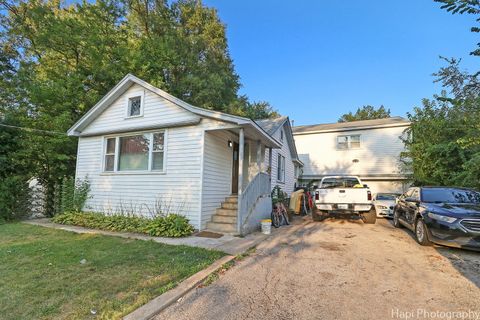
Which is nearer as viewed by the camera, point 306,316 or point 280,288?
point 306,316

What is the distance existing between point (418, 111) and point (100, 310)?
56.8ft

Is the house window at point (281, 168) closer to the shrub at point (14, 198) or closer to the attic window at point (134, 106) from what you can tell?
the attic window at point (134, 106)

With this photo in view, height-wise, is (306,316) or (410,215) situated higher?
(410,215)

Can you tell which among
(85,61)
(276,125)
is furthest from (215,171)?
(85,61)

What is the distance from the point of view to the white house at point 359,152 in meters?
18.1

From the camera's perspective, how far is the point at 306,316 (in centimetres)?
303

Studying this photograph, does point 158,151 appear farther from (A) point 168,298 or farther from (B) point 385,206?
(B) point 385,206

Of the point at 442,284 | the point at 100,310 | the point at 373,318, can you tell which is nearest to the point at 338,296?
the point at 373,318

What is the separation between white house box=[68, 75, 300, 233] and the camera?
812 cm

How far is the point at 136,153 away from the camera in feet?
31.3

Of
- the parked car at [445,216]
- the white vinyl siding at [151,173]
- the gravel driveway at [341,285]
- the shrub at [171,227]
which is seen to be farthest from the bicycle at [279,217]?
the parked car at [445,216]

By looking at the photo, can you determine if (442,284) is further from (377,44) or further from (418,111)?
(418,111)

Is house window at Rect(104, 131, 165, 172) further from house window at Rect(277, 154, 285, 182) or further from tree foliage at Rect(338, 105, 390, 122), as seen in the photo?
tree foliage at Rect(338, 105, 390, 122)

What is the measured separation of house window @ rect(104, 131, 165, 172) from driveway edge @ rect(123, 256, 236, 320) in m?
5.22
